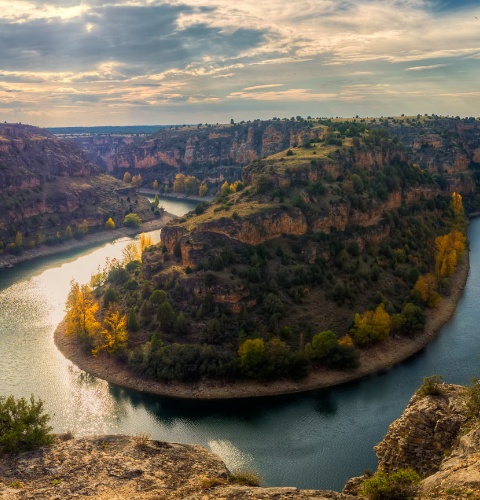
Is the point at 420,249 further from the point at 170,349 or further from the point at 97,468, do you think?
the point at 97,468

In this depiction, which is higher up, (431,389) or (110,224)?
(110,224)

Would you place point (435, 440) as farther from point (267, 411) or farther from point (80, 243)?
point (80, 243)

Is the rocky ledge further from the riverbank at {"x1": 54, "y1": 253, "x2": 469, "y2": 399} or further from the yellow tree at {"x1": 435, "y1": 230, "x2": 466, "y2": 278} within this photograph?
the yellow tree at {"x1": 435, "y1": 230, "x2": 466, "y2": 278}

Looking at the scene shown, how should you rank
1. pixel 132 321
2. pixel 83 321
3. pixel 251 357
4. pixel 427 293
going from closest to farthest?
pixel 251 357, pixel 132 321, pixel 83 321, pixel 427 293

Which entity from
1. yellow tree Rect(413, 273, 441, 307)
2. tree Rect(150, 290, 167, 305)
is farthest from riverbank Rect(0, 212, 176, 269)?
yellow tree Rect(413, 273, 441, 307)

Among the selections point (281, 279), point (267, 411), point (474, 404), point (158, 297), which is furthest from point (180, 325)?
point (474, 404)

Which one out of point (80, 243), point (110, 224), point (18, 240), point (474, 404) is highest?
point (110, 224)

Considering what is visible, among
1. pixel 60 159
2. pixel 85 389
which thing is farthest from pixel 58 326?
pixel 60 159
